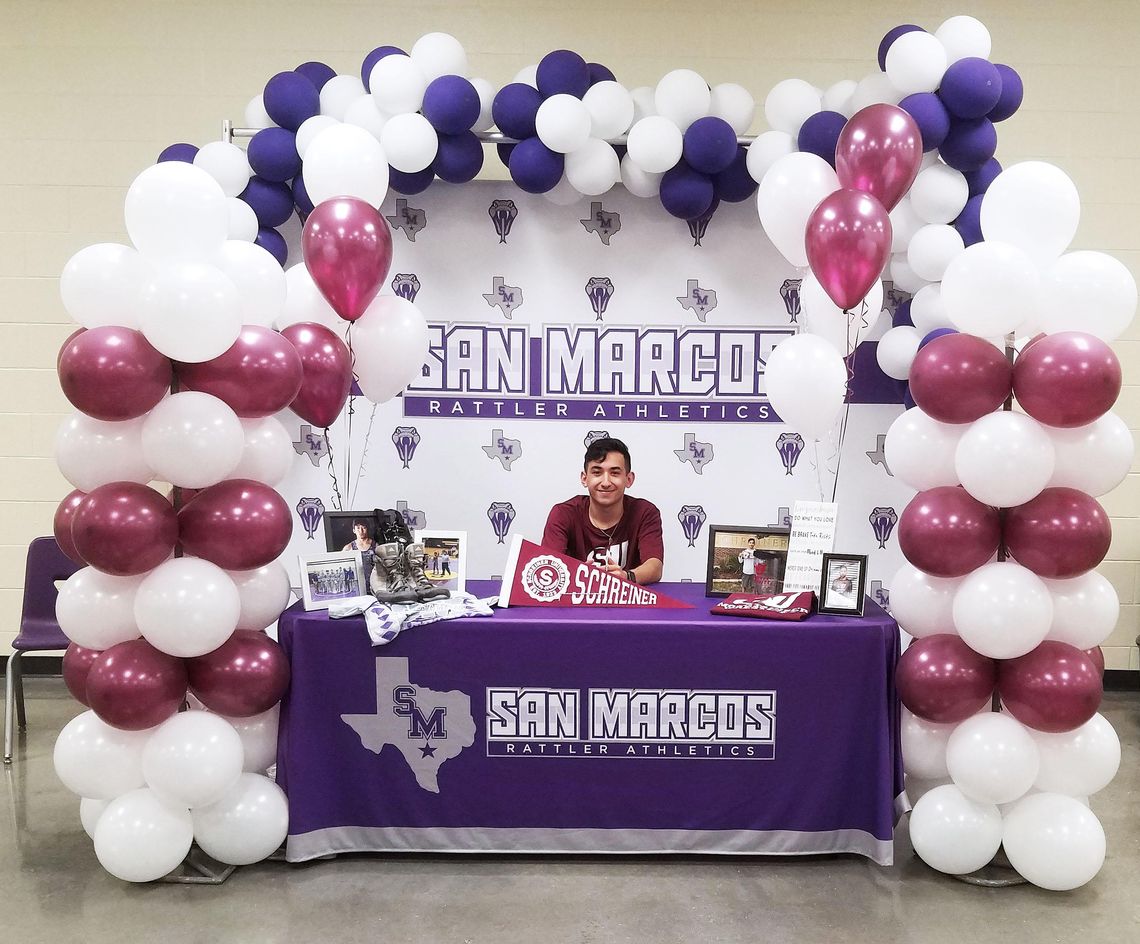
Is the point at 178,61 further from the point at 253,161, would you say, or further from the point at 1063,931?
the point at 1063,931

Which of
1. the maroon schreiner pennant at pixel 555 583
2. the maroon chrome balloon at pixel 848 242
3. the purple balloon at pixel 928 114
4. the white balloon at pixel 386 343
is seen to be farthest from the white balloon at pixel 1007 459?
the white balloon at pixel 386 343

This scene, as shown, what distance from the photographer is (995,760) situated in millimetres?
2713

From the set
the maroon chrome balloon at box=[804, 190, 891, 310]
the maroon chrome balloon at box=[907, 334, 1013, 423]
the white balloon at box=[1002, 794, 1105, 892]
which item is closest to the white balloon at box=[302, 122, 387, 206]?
the maroon chrome balloon at box=[804, 190, 891, 310]

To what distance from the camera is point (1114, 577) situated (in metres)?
4.67

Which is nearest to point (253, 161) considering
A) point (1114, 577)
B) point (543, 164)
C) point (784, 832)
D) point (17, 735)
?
point (543, 164)

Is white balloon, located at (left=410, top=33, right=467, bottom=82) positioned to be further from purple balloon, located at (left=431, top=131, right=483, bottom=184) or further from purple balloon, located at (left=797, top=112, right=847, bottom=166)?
purple balloon, located at (left=797, top=112, right=847, bottom=166)

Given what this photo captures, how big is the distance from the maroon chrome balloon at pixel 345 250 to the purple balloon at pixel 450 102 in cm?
83

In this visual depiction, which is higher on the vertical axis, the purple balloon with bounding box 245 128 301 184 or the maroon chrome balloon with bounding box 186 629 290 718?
the purple balloon with bounding box 245 128 301 184

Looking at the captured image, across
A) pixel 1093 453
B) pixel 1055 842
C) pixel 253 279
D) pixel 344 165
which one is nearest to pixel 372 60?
pixel 344 165

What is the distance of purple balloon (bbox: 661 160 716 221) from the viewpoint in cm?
395

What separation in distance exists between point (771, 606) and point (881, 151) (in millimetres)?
1274

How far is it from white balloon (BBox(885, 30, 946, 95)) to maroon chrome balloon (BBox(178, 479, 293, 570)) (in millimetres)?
2511

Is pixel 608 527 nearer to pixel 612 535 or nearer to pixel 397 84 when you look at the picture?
pixel 612 535

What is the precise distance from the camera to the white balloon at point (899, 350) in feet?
13.3
